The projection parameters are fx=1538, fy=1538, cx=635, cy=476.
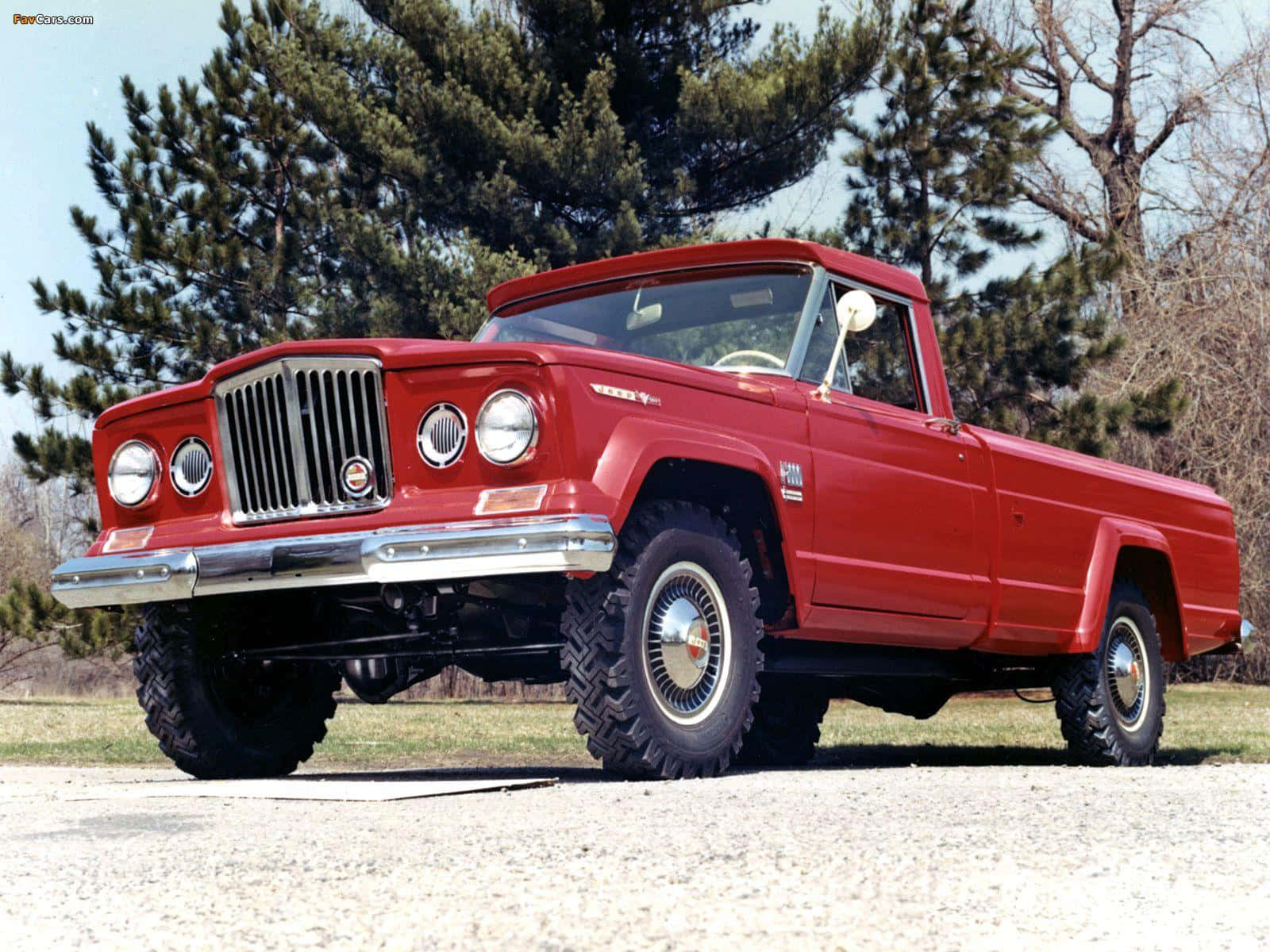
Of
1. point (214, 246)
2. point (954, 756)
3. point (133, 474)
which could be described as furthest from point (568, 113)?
point (133, 474)

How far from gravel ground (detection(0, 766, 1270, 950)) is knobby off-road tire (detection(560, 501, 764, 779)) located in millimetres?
513

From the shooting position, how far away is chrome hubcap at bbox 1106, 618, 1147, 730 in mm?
8523

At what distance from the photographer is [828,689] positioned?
8414 millimetres

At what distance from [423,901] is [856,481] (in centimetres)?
395

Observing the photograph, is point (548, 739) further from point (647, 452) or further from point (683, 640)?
point (647, 452)

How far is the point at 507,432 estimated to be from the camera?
538 cm

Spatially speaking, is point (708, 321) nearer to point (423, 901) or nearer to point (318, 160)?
point (423, 901)

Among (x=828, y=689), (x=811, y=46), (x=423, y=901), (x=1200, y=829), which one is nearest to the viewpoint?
(x=423, y=901)

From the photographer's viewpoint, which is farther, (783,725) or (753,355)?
(783,725)

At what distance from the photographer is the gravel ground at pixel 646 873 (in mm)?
2842

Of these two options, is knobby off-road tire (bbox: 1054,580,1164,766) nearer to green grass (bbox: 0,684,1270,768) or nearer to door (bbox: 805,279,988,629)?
green grass (bbox: 0,684,1270,768)

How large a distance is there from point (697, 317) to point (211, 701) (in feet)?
9.05

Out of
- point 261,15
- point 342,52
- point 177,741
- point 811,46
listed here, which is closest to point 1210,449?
point 811,46

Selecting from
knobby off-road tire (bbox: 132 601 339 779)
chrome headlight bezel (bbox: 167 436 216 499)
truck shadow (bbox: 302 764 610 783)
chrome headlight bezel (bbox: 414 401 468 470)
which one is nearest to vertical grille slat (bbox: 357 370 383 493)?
chrome headlight bezel (bbox: 414 401 468 470)
